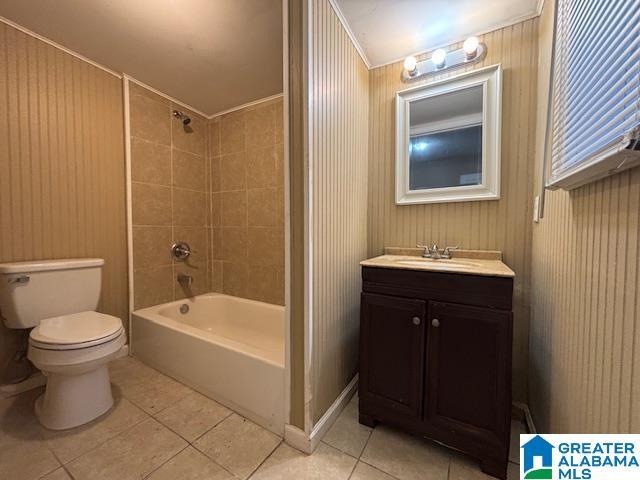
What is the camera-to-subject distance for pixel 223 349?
4.70ft

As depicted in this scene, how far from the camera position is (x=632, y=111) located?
1.73 ft

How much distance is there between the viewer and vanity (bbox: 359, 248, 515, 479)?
102 cm

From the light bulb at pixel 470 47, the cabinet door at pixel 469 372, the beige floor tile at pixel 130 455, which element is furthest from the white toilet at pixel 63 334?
the light bulb at pixel 470 47

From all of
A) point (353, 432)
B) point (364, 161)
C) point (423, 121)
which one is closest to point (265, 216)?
point (364, 161)

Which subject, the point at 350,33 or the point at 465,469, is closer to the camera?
the point at 465,469

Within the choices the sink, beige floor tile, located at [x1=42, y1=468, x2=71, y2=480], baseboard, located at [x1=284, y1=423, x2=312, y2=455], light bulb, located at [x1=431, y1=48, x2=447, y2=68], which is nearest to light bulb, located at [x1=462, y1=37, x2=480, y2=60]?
light bulb, located at [x1=431, y1=48, x2=447, y2=68]

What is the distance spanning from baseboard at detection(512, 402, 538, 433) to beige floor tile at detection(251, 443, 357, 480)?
36.7 inches

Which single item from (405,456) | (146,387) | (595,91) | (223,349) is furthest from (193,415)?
(595,91)

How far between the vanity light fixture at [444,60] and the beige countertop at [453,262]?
1.14m

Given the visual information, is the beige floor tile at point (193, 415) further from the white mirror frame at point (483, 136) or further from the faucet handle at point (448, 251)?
the white mirror frame at point (483, 136)

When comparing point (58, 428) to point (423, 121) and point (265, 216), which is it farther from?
point (423, 121)

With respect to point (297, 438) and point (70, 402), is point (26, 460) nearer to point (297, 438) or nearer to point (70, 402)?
point (70, 402)

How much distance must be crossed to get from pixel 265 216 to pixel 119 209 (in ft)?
3.66

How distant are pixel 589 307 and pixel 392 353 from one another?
2.45 feet
